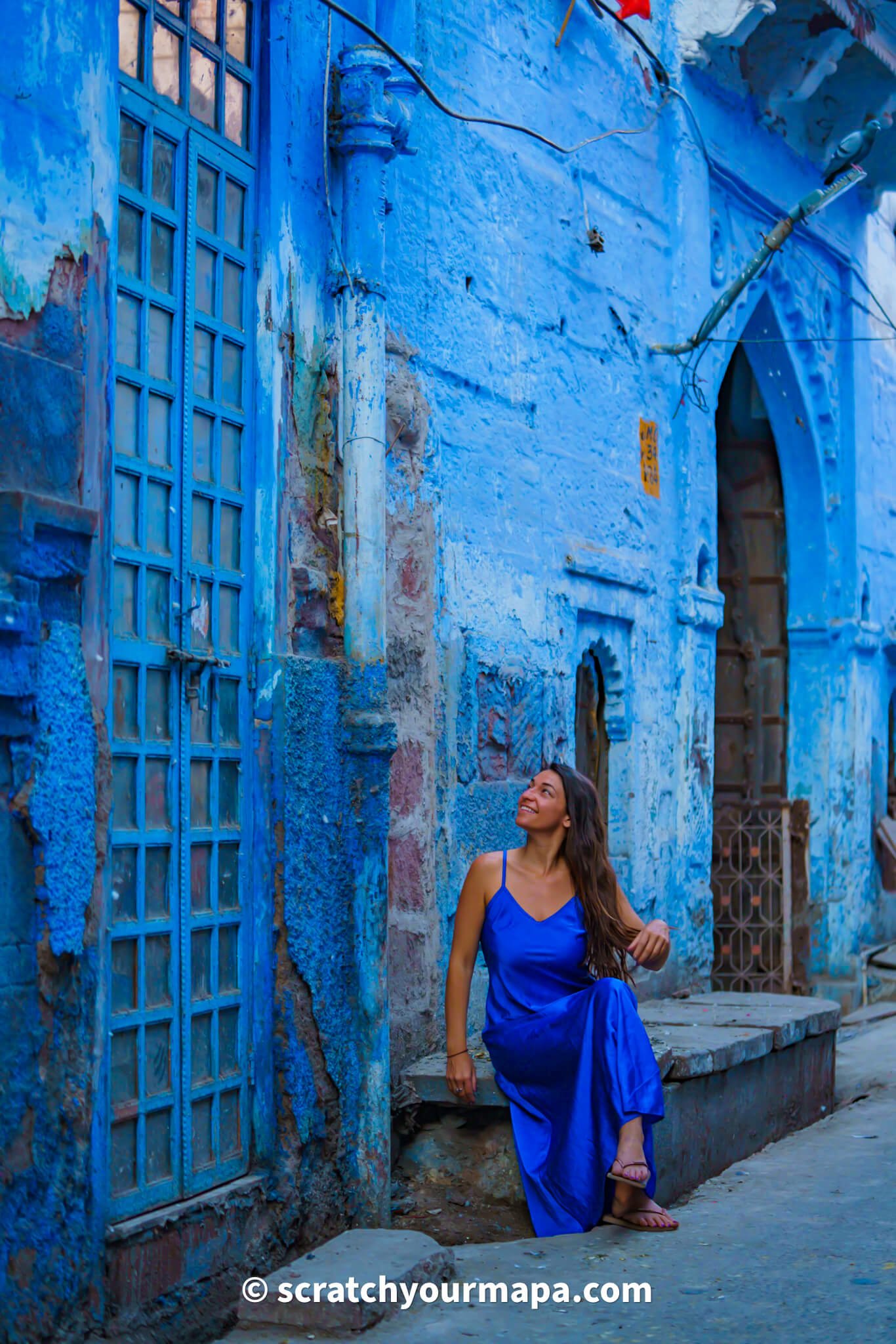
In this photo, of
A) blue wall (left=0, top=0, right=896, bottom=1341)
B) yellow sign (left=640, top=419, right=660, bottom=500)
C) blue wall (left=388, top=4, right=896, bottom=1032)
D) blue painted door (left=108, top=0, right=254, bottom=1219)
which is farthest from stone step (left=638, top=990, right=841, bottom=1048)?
blue painted door (left=108, top=0, right=254, bottom=1219)

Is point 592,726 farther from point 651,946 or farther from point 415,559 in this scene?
point 651,946

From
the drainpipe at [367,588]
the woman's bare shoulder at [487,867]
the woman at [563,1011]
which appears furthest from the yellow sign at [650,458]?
the woman's bare shoulder at [487,867]

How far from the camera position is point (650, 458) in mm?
7496

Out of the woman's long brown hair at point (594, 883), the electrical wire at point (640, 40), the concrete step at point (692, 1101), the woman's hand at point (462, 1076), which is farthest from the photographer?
the electrical wire at point (640, 40)

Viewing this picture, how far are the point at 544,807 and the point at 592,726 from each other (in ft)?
8.41

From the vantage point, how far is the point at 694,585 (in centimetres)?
784

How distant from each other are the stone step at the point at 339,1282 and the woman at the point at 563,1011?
71cm

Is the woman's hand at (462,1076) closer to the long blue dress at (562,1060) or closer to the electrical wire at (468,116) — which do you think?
the long blue dress at (562,1060)

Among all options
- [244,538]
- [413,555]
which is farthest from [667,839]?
[244,538]

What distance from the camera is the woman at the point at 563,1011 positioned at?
4270 millimetres

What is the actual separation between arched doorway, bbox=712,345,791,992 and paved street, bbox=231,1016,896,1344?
190 inches

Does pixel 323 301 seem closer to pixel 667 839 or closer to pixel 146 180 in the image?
pixel 146 180

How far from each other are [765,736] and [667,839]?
3073 mm

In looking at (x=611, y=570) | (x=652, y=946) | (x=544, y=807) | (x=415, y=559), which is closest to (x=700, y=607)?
(x=611, y=570)
